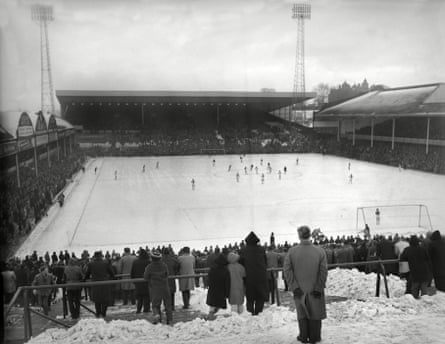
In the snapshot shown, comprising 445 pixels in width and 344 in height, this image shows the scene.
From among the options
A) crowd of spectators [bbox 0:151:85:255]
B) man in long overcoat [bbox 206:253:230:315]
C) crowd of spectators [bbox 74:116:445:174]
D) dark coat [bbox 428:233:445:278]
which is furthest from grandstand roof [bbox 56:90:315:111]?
dark coat [bbox 428:233:445:278]

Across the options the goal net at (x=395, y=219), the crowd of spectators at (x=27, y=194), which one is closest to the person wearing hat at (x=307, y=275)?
the crowd of spectators at (x=27, y=194)

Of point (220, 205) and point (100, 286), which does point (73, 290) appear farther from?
point (220, 205)

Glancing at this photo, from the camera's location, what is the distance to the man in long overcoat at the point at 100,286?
166 inches

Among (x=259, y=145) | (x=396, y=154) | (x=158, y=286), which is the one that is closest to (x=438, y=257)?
(x=158, y=286)

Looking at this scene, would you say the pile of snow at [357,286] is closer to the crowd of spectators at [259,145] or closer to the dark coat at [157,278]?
the dark coat at [157,278]

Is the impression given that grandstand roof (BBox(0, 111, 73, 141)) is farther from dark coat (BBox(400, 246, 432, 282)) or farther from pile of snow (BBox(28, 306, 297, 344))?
dark coat (BBox(400, 246, 432, 282))

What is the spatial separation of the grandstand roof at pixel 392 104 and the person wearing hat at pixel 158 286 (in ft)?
26.6

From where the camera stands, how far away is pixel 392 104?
13.5 meters

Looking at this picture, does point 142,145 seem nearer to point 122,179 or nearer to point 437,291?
point 122,179

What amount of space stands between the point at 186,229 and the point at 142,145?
8.36 m

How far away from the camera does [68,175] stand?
12547 mm

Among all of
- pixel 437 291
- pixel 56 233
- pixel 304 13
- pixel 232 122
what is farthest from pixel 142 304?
pixel 232 122

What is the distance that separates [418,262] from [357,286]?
980mm

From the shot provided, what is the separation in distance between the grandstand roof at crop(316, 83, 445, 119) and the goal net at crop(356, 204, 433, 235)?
8.64ft
